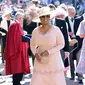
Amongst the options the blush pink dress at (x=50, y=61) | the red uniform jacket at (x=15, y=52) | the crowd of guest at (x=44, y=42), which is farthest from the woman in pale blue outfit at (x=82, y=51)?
the blush pink dress at (x=50, y=61)

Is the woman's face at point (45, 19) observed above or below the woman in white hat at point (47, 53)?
above

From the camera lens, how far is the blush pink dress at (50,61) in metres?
5.25

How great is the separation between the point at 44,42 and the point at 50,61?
0.30 m

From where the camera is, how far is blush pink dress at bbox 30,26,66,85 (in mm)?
5250

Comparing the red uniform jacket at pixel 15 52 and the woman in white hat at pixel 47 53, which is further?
the red uniform jacket at pixel 15 52

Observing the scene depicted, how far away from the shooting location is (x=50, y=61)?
17.4 ft

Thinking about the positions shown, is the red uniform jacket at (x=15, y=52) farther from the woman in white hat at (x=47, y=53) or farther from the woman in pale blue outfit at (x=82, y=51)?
the woman in white hat at (x=47, y=53)

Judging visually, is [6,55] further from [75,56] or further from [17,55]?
[75,56]

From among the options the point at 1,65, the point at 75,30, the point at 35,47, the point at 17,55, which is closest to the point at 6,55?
the point at 17,55

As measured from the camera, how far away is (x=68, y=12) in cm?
860

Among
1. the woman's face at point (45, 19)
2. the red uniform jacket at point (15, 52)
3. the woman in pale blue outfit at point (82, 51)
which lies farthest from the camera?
the woman in pale blue outfit at point (82, 51)

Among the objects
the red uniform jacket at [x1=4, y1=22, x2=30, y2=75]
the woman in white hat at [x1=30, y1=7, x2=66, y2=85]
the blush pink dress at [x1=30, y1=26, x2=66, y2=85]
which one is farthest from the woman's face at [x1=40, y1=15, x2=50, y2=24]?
the red uniform jacket at [x1=4, y1=22, x2=30, y2=75]

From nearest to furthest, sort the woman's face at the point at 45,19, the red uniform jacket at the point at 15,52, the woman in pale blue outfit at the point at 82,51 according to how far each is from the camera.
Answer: the woman's face at the point at 45,19, the red uniform jacket at the point at 15,52, the woman in pale blue outfit at the point at 82,51

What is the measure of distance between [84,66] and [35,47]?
2.30m
